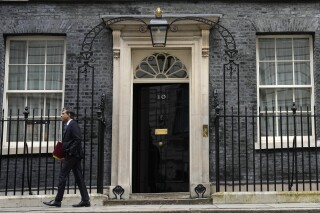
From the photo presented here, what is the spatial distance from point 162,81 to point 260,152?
2.51m

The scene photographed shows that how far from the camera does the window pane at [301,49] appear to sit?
1098 centimetres

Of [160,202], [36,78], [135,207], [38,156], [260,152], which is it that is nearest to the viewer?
[135,207]

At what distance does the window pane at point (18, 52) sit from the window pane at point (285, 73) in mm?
5397

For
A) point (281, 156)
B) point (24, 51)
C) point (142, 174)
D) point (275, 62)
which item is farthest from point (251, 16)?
point (24, 51)

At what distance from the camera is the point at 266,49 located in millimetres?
11062

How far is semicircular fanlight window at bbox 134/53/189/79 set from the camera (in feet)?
36.2

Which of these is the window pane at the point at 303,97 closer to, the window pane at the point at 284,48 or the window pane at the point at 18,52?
the window pane at the point at 284,48

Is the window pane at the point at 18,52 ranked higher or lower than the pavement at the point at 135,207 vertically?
higher

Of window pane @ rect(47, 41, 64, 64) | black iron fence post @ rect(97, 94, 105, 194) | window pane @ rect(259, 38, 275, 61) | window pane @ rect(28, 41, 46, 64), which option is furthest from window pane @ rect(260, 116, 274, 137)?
window pane @ rect(28, 41, 46, 64)

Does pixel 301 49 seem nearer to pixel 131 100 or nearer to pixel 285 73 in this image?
pixel 285 73

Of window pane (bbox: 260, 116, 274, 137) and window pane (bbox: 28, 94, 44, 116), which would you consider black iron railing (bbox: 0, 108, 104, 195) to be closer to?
window pane (bbox: 28, 94, 44, 116)

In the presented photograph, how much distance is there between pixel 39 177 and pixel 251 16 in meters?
5.37

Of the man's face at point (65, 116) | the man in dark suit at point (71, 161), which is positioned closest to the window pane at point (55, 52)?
the man's face at point (65, 116)

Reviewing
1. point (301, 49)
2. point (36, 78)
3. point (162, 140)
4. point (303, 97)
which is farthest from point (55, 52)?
point (303, 97)
